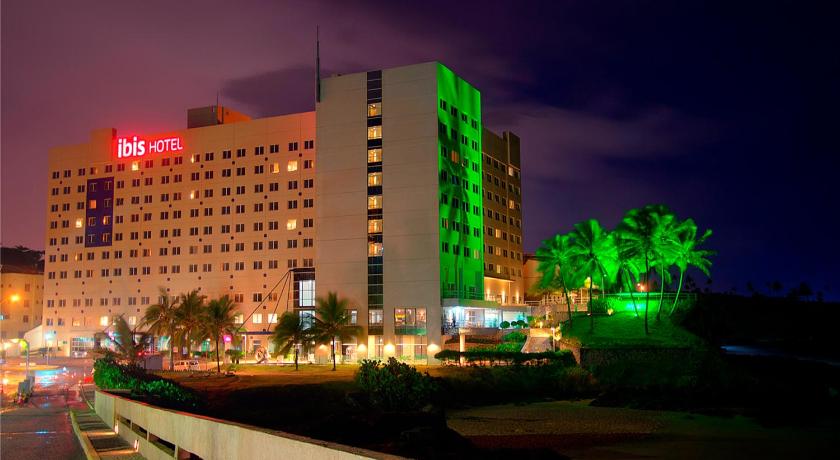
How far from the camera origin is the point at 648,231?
251 feet

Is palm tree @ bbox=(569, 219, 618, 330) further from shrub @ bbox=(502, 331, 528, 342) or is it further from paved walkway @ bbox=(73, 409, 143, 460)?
paved walkway @ bbox=(73, 409, 143, 460)

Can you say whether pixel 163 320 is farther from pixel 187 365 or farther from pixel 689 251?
pixel 689 251

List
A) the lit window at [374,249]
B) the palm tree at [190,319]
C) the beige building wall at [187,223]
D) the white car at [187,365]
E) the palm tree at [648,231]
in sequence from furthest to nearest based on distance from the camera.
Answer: the beige building wall at [187,223], the lit window at [374,249], the palm tree at [190,319], the white car at [187,365], the palm tree at [648,231]

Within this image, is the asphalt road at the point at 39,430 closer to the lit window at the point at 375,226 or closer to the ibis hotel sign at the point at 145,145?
the lit window at the point at 375,226

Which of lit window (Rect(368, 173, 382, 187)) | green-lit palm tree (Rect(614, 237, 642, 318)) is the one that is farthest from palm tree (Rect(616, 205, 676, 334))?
lit window (Rect(368, 173, 382, 187))

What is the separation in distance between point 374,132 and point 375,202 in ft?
28.4

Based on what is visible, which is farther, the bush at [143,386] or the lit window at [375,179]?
the lit window at [375,179]

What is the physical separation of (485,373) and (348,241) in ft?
113

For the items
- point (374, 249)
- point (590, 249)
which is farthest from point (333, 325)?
point (590, 249)

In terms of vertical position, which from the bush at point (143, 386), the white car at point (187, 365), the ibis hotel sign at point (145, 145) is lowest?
the white car at point (187, 365)

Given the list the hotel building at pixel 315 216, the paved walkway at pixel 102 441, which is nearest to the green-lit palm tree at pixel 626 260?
the hotel building at pixel 315 216

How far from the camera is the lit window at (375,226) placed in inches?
3671

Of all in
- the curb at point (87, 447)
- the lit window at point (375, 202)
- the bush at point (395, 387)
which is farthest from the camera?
the lit window at point (375, 202)

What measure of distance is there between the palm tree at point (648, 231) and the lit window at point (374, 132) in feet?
105
